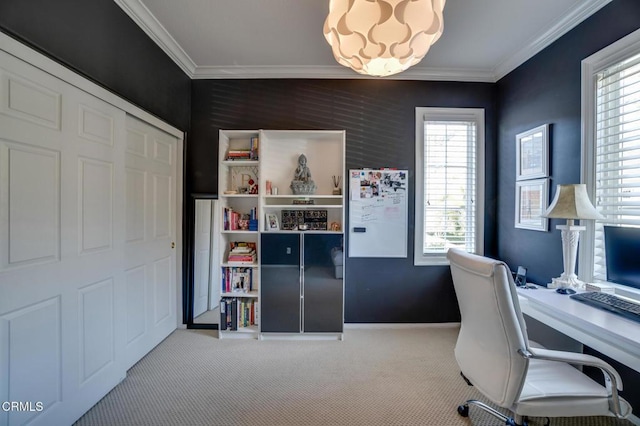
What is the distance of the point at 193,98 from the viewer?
305cm

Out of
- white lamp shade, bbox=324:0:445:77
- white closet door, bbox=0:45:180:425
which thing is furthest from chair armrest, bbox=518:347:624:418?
white closet door, bbox=0:45:180:425

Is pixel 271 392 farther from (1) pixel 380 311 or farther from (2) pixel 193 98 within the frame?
(2) pixel 193 98

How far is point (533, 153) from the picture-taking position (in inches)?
99.0

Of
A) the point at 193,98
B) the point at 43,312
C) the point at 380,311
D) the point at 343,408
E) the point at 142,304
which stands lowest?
the point at 343,408

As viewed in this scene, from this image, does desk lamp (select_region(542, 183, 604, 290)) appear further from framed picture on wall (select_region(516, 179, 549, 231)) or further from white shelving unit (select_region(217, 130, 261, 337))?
white shelving unit (select_region(217, 130, 261, 337))

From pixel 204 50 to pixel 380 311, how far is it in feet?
11.2

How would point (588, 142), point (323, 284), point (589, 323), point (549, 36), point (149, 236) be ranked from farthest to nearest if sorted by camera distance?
point (323, 284) → point (149, 236) → point (549, 36) → point (588, 142) → point (589, 323)

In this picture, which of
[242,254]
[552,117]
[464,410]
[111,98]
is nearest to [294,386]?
[464,410]

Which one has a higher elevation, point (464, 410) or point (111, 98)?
point (111, 98)

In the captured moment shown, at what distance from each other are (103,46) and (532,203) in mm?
3818

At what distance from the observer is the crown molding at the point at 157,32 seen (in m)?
2.04

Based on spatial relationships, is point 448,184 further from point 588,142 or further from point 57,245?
point 57,245

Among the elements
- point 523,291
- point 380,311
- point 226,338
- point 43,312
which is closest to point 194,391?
point 226,338

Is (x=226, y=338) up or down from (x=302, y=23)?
down
